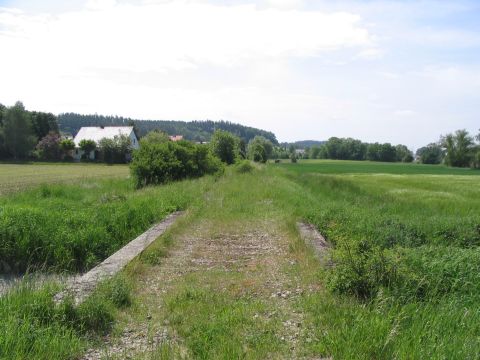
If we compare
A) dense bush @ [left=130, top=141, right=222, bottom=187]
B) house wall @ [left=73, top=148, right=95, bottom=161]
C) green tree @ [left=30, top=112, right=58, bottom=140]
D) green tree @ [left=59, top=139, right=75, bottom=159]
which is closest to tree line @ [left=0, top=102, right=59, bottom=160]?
green tree @ [left=59, top=139, right=75, bottom=159]

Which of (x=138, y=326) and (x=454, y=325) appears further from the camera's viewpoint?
(x=138, y=326)

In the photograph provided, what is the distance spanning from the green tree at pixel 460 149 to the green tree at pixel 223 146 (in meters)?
57.6

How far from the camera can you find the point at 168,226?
10578 mm

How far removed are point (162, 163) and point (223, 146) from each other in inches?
1021

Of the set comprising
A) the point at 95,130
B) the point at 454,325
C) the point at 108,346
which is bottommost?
the point at 108,346

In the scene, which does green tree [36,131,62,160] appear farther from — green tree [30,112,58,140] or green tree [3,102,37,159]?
green tree [30,112,58,140]

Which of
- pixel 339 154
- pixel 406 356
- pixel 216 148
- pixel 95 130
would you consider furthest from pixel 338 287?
pixel 339 154

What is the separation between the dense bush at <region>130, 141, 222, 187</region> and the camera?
22172 mm

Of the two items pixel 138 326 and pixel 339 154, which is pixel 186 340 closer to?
pixel 138 326

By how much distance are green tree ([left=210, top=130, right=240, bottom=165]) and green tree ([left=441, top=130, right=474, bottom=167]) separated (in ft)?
189

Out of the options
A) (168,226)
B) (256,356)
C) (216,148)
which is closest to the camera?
(256,356)

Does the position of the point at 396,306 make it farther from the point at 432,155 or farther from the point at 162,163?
the point at 432,155

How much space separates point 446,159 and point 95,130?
7296 cm

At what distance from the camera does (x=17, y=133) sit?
2518 inches
